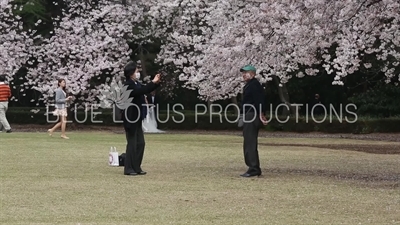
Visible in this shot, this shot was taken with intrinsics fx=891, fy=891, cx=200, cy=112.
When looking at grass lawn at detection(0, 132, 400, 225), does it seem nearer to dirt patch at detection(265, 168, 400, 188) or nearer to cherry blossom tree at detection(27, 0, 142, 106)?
dirt patch at detection(265, 168, 400, 188)

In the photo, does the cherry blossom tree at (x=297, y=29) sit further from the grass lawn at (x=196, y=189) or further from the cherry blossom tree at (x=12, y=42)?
the cherry blossom tree at (x=12, y=42)

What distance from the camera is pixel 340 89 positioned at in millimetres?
41938

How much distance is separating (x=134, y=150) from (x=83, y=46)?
19945 millimetres

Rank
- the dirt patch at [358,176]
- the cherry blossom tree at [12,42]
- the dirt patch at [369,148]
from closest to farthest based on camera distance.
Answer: the dirt patch at [358,176] < the dirt patch at [369,148] < the cherry blossom tree at [12,42]

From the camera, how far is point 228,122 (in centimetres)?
3741

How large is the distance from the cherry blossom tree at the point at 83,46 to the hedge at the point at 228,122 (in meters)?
2.97

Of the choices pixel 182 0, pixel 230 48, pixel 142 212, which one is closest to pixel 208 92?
pixel 182 0

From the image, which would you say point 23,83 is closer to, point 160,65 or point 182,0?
point 160,65

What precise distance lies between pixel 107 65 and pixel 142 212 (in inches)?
964

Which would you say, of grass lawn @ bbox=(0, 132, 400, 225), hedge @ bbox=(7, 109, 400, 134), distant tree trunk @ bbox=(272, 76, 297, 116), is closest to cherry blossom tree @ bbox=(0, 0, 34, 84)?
hedge @ bbox=(7, 109, 400, 134)

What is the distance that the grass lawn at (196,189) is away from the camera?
9.80 m

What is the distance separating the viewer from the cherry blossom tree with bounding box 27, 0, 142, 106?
3391 centimetres

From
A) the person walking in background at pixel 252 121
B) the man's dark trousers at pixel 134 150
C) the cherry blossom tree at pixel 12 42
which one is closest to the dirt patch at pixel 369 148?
the person walking in background at pixel 252 121

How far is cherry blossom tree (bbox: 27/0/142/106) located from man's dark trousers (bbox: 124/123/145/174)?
1892 cm
